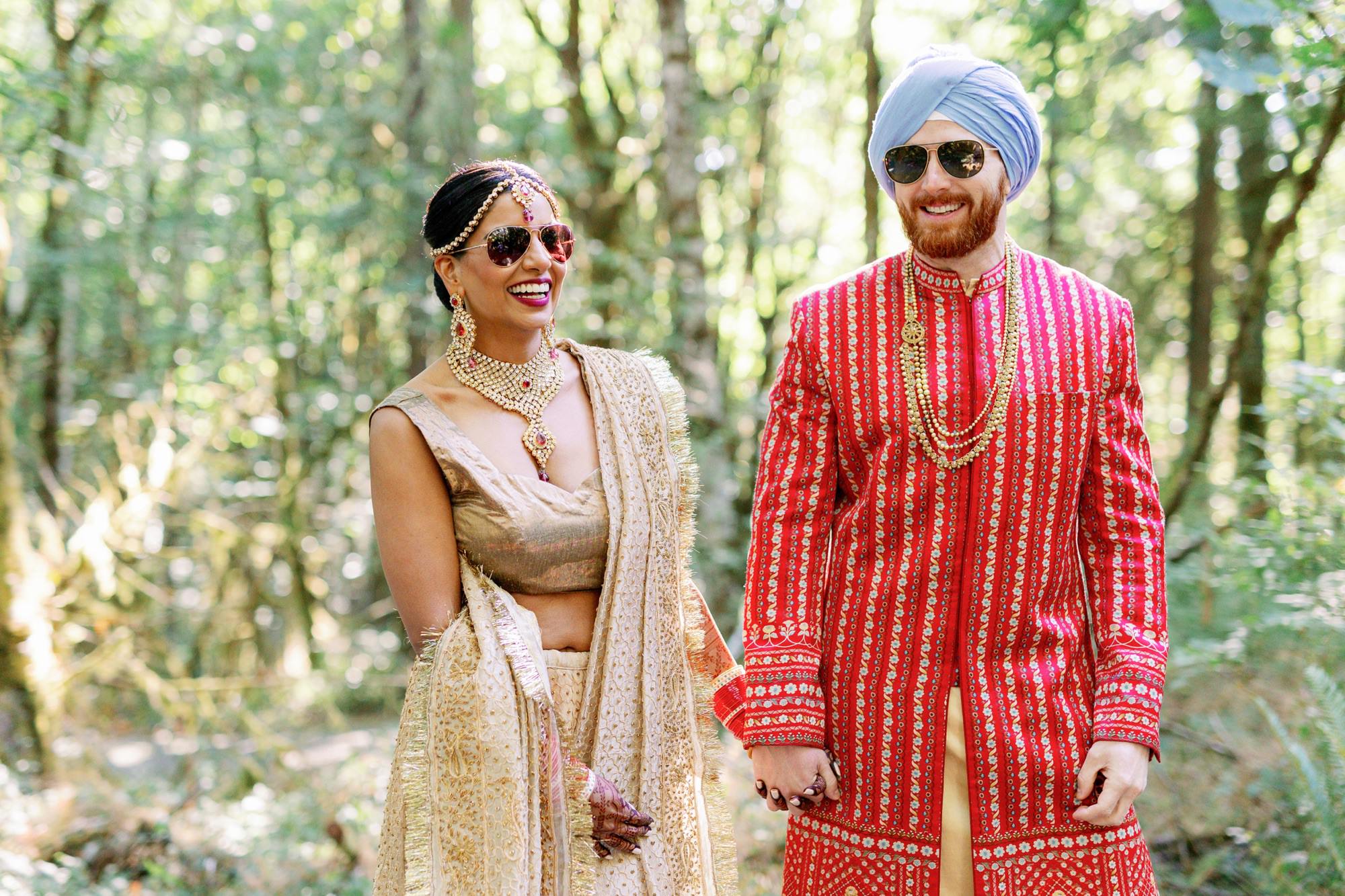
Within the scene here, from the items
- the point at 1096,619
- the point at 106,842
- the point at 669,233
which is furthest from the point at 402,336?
the point at 1096,619

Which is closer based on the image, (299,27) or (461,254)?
(461,254)

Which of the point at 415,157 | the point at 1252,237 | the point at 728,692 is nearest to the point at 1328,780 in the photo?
the point at 728,692

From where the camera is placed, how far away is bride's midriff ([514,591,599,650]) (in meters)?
2.58

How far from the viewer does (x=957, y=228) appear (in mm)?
2244

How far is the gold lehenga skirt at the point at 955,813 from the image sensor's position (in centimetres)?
223

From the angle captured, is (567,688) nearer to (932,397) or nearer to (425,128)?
(932,397)

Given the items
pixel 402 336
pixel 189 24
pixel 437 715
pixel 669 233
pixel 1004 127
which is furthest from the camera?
pixel 402 336

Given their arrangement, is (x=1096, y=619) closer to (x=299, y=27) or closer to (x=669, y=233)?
(x=669, y=233)

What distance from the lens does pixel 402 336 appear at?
11.9 meters

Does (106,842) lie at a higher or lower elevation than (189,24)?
lower

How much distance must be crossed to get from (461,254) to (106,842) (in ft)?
14.0

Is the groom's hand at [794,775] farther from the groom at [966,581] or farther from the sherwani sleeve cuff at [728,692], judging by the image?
the sherwani sleeve cuff at [728,692]

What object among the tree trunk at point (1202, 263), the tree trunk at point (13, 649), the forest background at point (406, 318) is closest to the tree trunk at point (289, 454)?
the forest background at point (406, 318)

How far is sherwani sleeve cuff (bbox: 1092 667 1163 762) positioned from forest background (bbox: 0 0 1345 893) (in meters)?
2.03
